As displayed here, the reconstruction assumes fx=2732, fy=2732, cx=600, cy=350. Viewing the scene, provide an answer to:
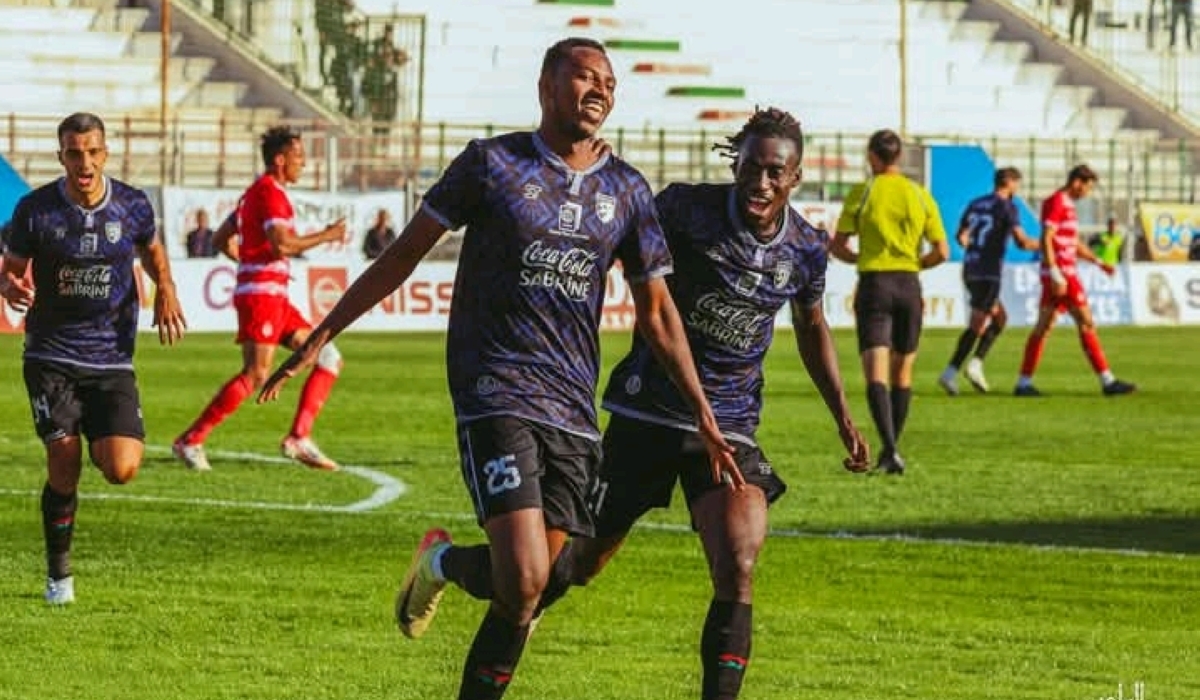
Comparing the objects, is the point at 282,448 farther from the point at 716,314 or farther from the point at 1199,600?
the point at 716,314

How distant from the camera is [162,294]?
1226 cm

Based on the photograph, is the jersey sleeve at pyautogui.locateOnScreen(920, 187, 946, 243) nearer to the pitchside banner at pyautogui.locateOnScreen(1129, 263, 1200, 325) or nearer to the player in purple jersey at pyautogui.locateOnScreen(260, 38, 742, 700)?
the player in purple jersey at pyautogui.locateOnScreen(260, 38, 742, 700)

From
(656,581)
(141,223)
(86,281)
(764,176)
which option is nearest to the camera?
(764,176)

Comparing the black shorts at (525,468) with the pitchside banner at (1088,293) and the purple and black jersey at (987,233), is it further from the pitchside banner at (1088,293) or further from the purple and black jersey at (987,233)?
the pitchside banner at (1088,293)

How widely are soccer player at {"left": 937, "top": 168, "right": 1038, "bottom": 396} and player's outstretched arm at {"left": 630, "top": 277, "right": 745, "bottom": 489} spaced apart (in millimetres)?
19030

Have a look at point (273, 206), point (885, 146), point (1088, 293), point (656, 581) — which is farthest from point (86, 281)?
point (1088, 293)

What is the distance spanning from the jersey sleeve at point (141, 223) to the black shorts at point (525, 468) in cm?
449

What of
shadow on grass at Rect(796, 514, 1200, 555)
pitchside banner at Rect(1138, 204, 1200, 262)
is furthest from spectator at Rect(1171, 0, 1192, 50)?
shadow on grass at Rect(796, 514, 1200, 555)

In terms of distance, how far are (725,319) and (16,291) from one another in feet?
13.2

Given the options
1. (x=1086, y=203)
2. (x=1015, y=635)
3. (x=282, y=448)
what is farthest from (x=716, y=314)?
(x=1086, y=203)

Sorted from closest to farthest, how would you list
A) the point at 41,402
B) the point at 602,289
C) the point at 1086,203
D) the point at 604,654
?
the point at 602,289 → the point at 604,654 → the point at 41,402 → the point at 1086,203

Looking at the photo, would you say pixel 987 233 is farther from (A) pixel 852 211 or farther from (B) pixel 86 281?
(B) pixel 86 281

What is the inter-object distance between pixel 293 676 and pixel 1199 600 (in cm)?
449

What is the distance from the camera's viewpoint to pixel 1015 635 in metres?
11.0
